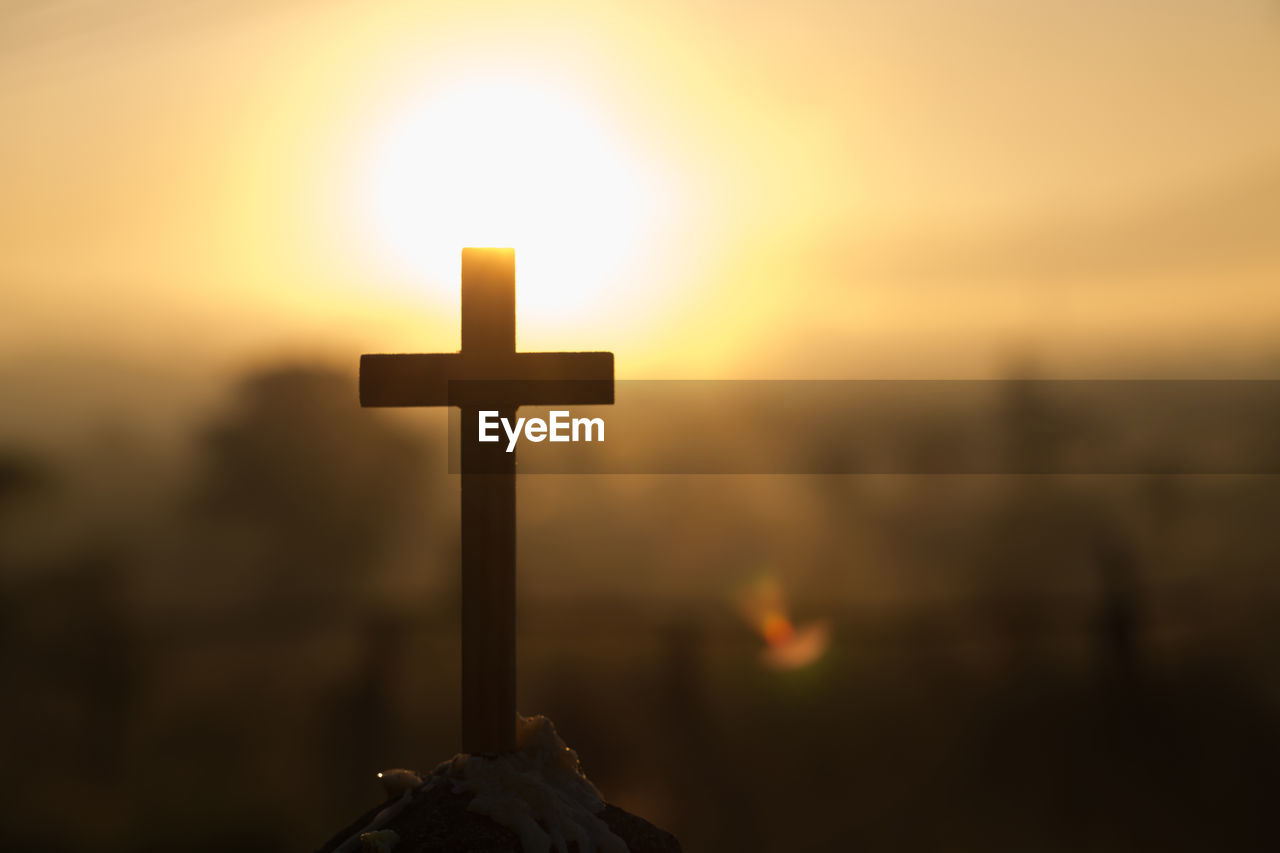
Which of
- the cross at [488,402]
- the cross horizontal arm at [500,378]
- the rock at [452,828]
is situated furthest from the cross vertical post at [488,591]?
the rock at [452,828]

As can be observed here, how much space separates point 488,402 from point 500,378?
206 mm

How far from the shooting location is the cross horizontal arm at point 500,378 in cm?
822

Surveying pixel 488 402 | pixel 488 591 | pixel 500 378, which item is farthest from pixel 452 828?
pixel 500 378

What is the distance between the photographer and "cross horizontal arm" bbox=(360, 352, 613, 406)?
8.22m

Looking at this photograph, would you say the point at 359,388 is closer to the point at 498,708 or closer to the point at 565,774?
the point at 498,708

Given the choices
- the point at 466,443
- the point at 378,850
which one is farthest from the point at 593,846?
the point at 466,443

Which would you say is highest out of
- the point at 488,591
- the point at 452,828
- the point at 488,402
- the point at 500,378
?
the point at 500,378

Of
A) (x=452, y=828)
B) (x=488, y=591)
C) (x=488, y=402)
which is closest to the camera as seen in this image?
(x=452, y=828)

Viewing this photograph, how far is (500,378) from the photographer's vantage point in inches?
324

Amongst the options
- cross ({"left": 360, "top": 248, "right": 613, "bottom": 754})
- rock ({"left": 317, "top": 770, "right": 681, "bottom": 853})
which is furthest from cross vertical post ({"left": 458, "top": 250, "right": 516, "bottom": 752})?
rock ({"left": 317, "top": 770, "right": 681, "bottom": 853})

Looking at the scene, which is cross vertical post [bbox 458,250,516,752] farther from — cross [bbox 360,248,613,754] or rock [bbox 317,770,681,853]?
rock [bbox 317,770,681,853]

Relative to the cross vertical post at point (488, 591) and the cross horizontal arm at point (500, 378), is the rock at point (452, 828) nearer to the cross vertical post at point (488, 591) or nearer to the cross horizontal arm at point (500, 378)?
the cross vertical post at point (488, 591)

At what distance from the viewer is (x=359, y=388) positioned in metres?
8.33

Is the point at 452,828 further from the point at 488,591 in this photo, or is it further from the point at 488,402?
the point at 488,402
